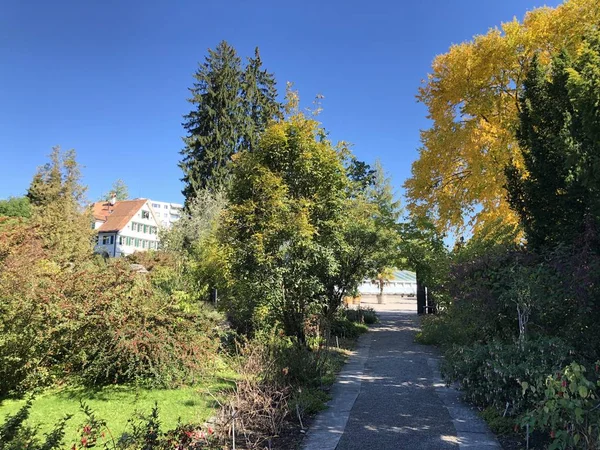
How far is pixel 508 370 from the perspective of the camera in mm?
4723

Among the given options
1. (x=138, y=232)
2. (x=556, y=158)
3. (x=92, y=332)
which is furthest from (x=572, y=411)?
(x=138, y=232)

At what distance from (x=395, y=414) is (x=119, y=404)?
4.45 meters

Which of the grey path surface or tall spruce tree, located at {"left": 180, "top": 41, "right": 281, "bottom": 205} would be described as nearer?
the grey path surface

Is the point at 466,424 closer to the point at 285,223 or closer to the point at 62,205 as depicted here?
the point at 285,223

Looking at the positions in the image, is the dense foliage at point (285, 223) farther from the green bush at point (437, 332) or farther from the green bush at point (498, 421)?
the green bush at point (498, 421)

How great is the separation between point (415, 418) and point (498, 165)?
8.80 m

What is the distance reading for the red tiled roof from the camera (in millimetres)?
45344

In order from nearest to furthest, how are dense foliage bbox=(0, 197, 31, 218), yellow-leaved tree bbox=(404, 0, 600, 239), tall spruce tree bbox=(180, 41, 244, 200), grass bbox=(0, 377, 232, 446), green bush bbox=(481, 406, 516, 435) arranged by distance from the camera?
green bush bbox=(481, 406, 516, 435), grass bbox=(0, 377, 232, 446), yellow-leaved tree bbox=(404, 0, 600, 239), dense foliage bbox=(0, 197, 31, 218), tall spruce tree bbox=(180, 41, 244, 200)

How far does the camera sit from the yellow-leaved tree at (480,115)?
11.0 metres

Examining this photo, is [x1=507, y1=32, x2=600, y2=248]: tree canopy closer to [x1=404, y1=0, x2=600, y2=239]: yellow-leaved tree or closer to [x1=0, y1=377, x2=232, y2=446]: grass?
[x1=404, y1=0, x2=600, y2=239]: yellow-leaved tree

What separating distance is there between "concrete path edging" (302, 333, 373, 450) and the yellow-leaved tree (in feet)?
16.4

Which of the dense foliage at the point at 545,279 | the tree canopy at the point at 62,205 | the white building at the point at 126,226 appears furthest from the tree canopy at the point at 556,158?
the white building at the point at 126,226

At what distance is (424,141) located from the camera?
1445 cm

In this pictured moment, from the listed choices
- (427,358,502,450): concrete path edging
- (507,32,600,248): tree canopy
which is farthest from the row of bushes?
(507,32,600,248): tree canopy
